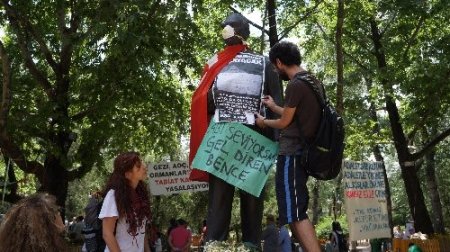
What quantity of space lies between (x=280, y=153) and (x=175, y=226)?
10407mm

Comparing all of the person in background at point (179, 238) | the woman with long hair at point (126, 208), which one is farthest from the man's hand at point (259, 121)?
the person in background at point (179, 238)

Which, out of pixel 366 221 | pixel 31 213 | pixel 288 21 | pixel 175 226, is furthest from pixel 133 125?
pixel 31 213

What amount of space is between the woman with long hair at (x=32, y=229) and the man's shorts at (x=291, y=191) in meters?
1.84

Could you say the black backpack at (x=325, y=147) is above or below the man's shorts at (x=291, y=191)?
above

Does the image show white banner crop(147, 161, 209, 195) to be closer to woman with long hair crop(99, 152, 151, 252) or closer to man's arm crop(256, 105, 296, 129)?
woman with long hair crop(99, 152, 151, 252)

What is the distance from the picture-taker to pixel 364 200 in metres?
10.1

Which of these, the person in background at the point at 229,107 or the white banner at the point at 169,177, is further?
the white banner at the point at 169,177

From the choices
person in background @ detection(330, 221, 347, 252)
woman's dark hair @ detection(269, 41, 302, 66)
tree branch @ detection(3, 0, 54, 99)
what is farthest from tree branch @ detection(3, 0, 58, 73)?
person in background @ detection(330, 221, 347, 252)

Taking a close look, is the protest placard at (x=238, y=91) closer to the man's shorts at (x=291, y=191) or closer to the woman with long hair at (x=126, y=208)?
the man's shorts at (x=291, y=191)

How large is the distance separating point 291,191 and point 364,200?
20.9ft

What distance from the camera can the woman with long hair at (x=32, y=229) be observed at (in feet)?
8.55

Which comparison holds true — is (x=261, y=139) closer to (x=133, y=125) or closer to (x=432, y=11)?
(x=133, y=125)

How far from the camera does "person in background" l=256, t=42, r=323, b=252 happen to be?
409 cm

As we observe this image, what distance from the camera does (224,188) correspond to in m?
4.68
